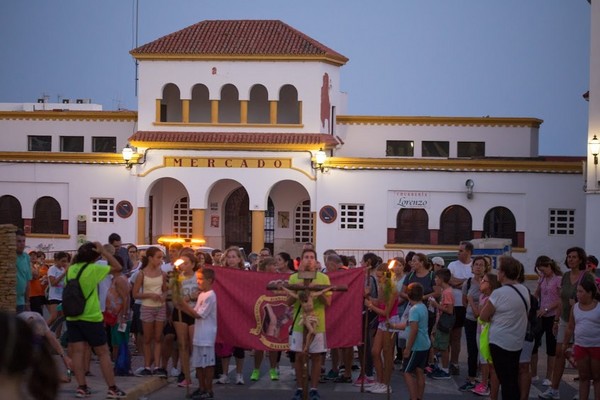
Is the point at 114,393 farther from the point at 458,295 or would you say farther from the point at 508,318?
the point at 458,295

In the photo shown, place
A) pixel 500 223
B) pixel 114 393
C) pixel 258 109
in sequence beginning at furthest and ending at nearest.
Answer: pixel 258 109, pixel 500 223, pixel 114 393

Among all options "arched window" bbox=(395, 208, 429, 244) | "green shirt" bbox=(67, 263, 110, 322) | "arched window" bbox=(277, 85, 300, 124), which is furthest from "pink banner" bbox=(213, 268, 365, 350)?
"arched window" bbox=(277, 85, 300, 124)

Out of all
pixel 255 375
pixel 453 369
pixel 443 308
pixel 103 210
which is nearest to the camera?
pixel 443 308

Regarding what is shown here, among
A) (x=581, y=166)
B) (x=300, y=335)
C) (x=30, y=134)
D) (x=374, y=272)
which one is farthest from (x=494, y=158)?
→ (x=300, y=335)

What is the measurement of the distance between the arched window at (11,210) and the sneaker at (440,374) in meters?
32.4

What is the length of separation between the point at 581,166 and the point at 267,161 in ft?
38.5

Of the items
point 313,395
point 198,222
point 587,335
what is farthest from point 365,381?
point 198,222

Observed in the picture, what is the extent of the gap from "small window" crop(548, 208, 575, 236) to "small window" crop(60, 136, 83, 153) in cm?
2000

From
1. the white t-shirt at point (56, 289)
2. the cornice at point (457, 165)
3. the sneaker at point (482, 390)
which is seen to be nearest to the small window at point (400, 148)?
the cornice at point (457, 165)

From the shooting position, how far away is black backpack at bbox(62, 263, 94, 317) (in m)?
14.5

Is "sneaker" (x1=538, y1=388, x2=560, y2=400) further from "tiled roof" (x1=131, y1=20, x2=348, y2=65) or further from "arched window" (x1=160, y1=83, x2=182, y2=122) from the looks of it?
"arched window" (x1=160, y1=83, x2=182, y2=122)

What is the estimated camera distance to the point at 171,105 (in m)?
50.9

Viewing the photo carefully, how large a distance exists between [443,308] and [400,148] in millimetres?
33712

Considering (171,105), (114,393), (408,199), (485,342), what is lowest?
(114,393)
